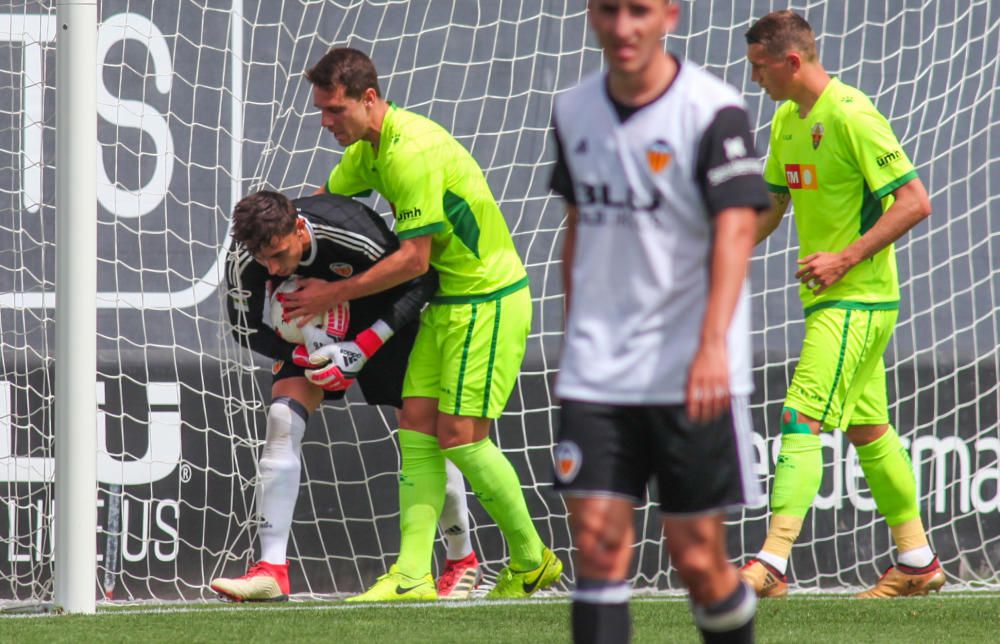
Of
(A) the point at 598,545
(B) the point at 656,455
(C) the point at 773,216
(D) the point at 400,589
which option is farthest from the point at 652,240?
(D) the point at 400,589

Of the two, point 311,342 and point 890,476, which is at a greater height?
point 311,342

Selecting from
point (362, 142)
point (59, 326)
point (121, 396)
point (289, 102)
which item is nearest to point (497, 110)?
point (289, 102)

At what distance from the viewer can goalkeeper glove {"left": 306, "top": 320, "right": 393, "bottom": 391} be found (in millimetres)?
4520

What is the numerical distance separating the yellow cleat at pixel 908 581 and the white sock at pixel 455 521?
51.2 inches

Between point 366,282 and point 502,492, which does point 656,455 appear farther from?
point 502,492

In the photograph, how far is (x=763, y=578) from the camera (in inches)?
169

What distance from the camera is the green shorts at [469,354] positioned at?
179 inches

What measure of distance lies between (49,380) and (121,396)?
10.4 inches

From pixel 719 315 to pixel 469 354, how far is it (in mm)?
2272

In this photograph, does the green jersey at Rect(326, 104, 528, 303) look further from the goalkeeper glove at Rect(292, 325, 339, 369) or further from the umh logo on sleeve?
the umh logo on sleeve

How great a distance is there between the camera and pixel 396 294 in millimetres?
4570

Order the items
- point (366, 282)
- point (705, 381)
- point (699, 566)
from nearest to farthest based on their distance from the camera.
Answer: point (705, 381)
point (699, 566)
point (366, 282)

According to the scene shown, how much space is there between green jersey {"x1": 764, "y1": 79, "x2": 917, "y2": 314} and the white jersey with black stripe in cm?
199

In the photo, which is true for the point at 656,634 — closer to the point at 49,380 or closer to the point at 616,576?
the point at 616,576
